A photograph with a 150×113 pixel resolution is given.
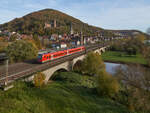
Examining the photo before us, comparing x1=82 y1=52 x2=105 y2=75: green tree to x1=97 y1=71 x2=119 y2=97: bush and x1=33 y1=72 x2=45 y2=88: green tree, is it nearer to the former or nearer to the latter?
x1=97 y1=71 x2=119 y2=97: bush

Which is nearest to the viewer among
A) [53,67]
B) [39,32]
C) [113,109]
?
[113,109]

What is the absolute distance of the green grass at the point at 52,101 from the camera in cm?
1312

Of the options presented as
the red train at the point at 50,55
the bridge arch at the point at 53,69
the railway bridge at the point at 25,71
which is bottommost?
the bridge arch at the point at 53,69

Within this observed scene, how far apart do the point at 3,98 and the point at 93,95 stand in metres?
14.0

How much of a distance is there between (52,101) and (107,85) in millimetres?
9713

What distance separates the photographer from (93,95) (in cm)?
2109

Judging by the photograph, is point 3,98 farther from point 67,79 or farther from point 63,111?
point 67,79

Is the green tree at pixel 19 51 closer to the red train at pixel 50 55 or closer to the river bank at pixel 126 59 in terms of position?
the red train at pixel 50 55

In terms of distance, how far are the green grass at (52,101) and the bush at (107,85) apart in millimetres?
1363

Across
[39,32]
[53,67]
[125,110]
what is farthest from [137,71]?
[39,32]

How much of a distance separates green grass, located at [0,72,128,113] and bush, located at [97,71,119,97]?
4.47 feet

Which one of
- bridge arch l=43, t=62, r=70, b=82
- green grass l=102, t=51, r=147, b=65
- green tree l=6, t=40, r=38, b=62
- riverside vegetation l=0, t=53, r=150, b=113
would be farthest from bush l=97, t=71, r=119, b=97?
green grass l=102, t=51, r=147, b=65

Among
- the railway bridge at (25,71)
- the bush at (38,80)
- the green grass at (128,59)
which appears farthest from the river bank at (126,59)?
the bush at (38,80)

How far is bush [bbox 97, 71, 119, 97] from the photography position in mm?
20391
